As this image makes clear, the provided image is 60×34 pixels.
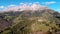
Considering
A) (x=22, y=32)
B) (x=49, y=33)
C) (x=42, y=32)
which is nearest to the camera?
(x=49, y=33)

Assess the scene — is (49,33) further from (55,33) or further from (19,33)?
(19,33)

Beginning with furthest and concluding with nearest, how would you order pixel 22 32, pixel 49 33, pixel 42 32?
1. pixel 22 32
2. pixel 42 32
3. pixel 49 33

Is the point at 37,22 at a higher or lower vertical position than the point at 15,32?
higher

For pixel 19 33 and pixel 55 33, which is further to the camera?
pixel 19 33

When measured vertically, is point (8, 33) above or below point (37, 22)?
below

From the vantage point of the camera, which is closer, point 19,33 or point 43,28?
point 43,28

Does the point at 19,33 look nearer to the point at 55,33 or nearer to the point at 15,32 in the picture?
the point at 15,32

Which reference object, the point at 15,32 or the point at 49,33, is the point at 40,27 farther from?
the point at 15,32

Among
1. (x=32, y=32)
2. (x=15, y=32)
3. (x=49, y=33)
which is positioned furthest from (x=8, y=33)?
(x=49, y=33)

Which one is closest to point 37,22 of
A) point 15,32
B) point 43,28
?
point 43,28
